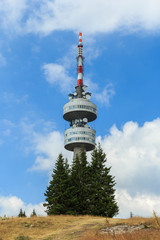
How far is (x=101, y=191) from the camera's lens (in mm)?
52219

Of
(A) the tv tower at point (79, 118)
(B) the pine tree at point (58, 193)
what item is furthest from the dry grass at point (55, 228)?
(A) the tv tower at point (79, 118)

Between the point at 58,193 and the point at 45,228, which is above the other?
the point at 58,193

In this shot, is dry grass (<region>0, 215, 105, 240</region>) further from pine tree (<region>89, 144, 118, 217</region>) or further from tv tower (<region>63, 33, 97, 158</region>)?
tv tower (<region>63, 33, 97, 158</region>)

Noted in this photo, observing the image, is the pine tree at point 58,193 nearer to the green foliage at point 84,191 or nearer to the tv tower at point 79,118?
the green foliage at point 84,191

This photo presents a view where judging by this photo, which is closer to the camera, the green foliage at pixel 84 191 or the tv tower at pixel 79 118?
the green foliage at pixel 84 191

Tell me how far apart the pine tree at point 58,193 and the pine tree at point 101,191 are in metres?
4.96

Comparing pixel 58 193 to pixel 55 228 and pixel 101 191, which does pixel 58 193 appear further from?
pixel 55 228

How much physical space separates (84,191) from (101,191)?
530 cm

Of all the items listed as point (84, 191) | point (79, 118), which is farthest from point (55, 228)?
point (79, 118)

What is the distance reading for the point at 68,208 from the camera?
51.6 m

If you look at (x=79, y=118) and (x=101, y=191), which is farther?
(x=79, y=118)

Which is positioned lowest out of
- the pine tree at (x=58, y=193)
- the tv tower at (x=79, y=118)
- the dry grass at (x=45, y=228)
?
the dry grass at (x=45, y=228)

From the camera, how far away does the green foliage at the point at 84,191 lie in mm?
50969

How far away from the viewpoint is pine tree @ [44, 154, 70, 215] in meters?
50.0
